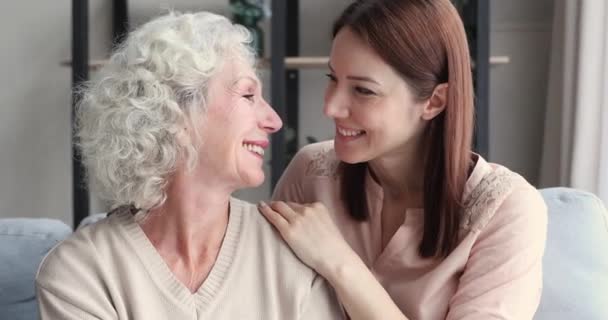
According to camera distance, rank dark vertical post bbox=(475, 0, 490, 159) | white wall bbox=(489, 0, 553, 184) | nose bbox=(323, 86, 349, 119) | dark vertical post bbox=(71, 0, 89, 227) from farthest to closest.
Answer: white wall bbox=(489, 0, 553, 184), dark vertical post bbox=(71, 0, 89, 227), dark vertical post bbox=(475, 0, 490, 159), nose bbox=(323, 86, 349, 119)

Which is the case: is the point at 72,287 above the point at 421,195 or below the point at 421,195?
below

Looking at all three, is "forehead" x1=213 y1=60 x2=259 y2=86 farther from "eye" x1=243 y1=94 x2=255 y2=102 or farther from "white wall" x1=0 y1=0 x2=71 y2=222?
"white wall" x1=0 y1=0 x2=71 y2=222

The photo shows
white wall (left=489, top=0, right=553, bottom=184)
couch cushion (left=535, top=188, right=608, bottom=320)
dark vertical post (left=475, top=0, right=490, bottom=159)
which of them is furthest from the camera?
white wall (left=489, top=0, right=553, bottom=184)

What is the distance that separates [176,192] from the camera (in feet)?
4.40

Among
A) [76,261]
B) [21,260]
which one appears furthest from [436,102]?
[21,260]

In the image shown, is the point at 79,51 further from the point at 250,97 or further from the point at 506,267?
the point at 506,267

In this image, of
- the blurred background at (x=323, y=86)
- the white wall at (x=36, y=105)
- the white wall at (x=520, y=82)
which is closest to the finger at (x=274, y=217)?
the blurred background at (x=323, y=86)

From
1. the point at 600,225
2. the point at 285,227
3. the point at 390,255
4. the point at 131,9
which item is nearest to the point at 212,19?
the point at 285,227

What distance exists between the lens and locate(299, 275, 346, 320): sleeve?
1351 millimetres

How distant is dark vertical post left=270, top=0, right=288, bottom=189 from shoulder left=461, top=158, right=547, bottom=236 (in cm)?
133

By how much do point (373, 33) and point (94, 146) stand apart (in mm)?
557

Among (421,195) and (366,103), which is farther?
(421,195)

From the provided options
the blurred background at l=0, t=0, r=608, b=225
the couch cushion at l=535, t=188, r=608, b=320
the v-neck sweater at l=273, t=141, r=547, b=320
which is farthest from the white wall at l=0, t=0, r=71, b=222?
the couch cushion at l=535, t=188, r=608, b=320

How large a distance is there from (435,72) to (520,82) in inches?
72.1
